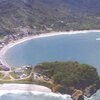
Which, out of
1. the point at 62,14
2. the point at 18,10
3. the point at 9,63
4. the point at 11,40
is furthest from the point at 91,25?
the point at 9,63

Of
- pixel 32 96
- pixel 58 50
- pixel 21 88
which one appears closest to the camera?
pixel 32 96

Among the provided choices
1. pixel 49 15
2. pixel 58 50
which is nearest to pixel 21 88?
pixel 58 50

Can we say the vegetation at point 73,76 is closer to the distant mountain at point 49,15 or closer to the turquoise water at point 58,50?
the turquoise water at point 58,50

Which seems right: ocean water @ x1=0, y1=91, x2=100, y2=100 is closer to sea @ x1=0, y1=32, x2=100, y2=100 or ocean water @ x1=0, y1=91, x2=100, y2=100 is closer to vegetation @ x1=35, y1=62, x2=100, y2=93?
vegetation @ x1=35, y1=62, x2=100, y2=93

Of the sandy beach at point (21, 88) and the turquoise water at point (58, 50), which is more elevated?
the sandy beach at point (21, 88)

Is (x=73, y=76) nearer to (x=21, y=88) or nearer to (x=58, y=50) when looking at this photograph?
(x=21, y=88)

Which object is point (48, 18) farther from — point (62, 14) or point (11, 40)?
point (11, 40)

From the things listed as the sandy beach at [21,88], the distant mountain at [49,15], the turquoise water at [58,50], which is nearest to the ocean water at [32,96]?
the sandy beach at [21,88]
